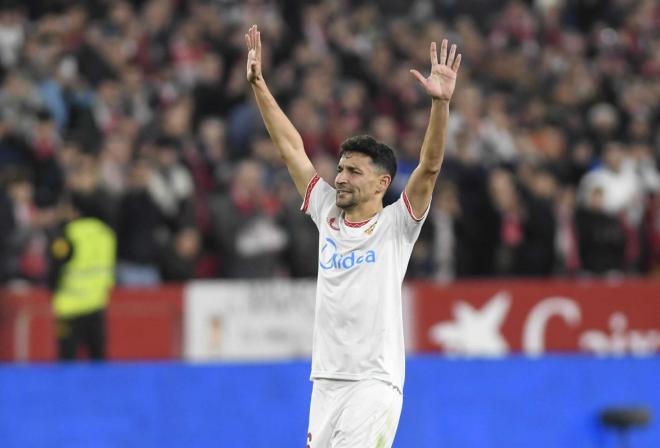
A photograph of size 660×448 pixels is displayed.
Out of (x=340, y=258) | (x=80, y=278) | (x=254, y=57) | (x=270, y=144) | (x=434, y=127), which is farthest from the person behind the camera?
(x=270, y=144)

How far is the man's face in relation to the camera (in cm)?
695

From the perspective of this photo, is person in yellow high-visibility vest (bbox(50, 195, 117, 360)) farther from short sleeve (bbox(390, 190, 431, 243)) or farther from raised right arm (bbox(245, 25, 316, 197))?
short sleeve (bbox(390, 190, 431, 243))

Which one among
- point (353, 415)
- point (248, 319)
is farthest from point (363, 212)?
point (248, 319)

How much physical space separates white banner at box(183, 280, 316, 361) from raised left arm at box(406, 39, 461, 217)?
7692mm

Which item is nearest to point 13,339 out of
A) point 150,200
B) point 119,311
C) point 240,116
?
point 119,311

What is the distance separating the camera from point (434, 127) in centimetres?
669

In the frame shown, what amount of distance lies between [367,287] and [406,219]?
0.40 meters

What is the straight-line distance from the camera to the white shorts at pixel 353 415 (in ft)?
22.2

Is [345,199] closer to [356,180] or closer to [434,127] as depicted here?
[356,180]

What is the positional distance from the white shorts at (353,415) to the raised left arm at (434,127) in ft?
2.99

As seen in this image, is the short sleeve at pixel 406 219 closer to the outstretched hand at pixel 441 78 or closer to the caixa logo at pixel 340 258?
the caixa logo at pixel 340 258

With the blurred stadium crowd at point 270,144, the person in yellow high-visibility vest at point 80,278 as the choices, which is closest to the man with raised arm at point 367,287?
the person in yellow high-visibility vest at point 80,278

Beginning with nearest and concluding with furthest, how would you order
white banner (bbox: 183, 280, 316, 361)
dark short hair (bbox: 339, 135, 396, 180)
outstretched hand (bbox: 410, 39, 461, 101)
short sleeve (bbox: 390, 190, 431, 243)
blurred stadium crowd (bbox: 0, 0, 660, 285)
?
outstretched hand (bbox: 410, 39, 461, 101)
short sleeve (bbox: 390, 190, 431, 243)
dark short hair (bbox: 339, 135, 396, 180)
blurred stadium crowd (bbox: 0, 0, 660, 285)
white banner (bbox: 183, 280, 316, 361)

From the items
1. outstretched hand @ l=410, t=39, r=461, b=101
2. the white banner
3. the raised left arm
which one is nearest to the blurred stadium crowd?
the white banner
